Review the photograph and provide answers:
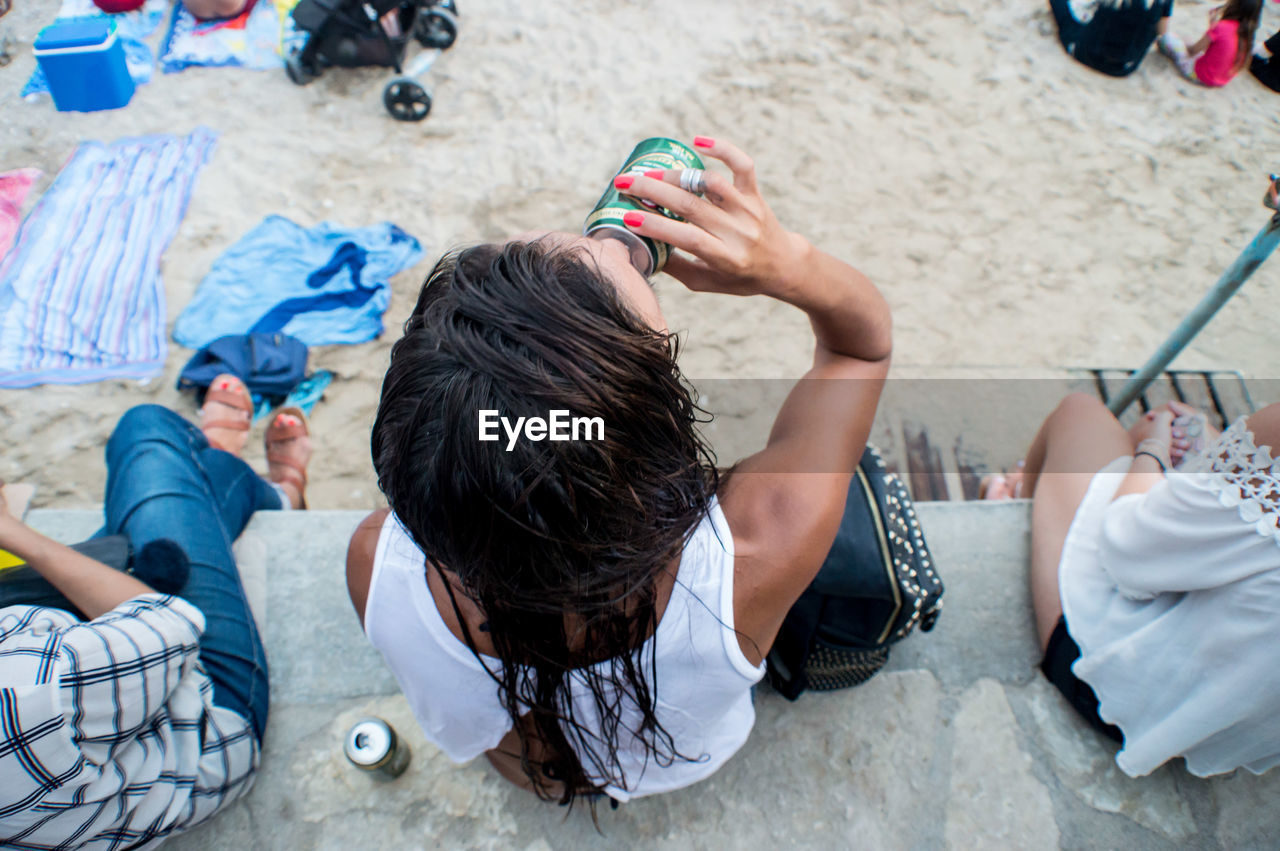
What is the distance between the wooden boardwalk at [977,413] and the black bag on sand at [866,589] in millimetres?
1339

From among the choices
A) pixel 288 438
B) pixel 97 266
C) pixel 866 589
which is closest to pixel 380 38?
pixel 97 266

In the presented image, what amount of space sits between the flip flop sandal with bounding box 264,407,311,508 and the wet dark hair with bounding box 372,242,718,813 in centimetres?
185

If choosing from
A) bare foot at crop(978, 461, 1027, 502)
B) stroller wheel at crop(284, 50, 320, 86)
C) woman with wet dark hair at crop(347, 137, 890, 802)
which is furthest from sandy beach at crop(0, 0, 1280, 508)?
woman with wet dark hair at crop(347, 137, 890, 802)

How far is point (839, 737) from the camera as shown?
62.8 inches

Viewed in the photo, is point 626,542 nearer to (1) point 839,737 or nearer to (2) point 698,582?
(2) point 698,582

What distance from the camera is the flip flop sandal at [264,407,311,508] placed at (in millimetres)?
2504

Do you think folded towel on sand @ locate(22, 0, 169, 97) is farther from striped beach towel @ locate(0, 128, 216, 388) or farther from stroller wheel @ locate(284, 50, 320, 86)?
stroller wheel @ locate(284, 50, 320, 86)

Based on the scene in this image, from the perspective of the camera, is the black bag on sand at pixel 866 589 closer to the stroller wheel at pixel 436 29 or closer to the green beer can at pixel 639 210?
the green beer can at pixel 639 210

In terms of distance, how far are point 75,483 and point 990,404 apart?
11.6 feet

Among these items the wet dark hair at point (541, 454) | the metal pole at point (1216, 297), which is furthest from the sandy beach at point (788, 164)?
the wet dark hair at point (541, 454)

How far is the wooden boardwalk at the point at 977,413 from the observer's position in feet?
8.71

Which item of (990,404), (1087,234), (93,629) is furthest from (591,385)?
(1087,234)

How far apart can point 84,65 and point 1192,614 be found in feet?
15.6

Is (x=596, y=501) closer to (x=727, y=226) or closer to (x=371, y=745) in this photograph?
(x=727, y=226)
